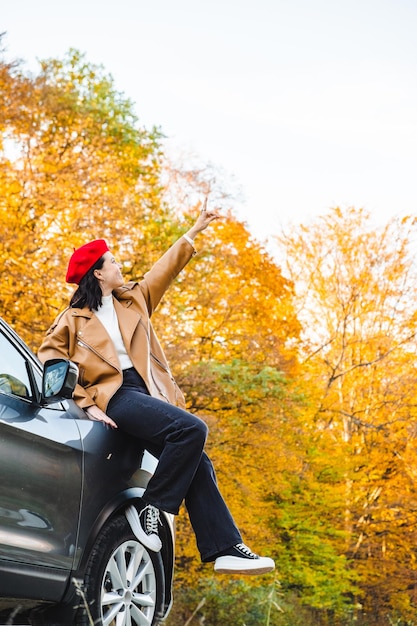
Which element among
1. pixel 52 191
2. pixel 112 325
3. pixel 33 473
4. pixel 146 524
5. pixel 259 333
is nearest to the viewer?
pixel 33 473

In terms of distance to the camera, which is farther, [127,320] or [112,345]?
[127,320]

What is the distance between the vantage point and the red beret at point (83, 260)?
197 inches

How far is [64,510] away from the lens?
386 centimetres

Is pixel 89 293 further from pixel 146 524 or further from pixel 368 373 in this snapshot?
pixel 368 373

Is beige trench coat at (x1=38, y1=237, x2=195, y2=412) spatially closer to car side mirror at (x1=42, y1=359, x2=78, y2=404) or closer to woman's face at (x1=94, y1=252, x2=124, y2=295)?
woman's face at (x1=94, y1=252, x2=124, y2=295)

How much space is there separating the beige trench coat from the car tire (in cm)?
66

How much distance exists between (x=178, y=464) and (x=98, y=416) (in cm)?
45

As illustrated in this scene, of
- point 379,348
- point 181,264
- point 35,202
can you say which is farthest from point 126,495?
point 379,348

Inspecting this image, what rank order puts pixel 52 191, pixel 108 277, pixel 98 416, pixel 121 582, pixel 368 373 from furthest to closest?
pixel 368 373
pixel 52 191
pixel 108 277
pixel 98 416
pixel 121 582

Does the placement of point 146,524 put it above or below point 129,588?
above

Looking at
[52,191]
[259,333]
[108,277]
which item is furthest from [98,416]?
[259,333]

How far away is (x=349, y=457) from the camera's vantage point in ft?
84.1

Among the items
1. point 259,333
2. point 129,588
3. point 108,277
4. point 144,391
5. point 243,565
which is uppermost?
point 259,333

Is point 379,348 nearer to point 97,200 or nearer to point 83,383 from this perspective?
point 97,200
